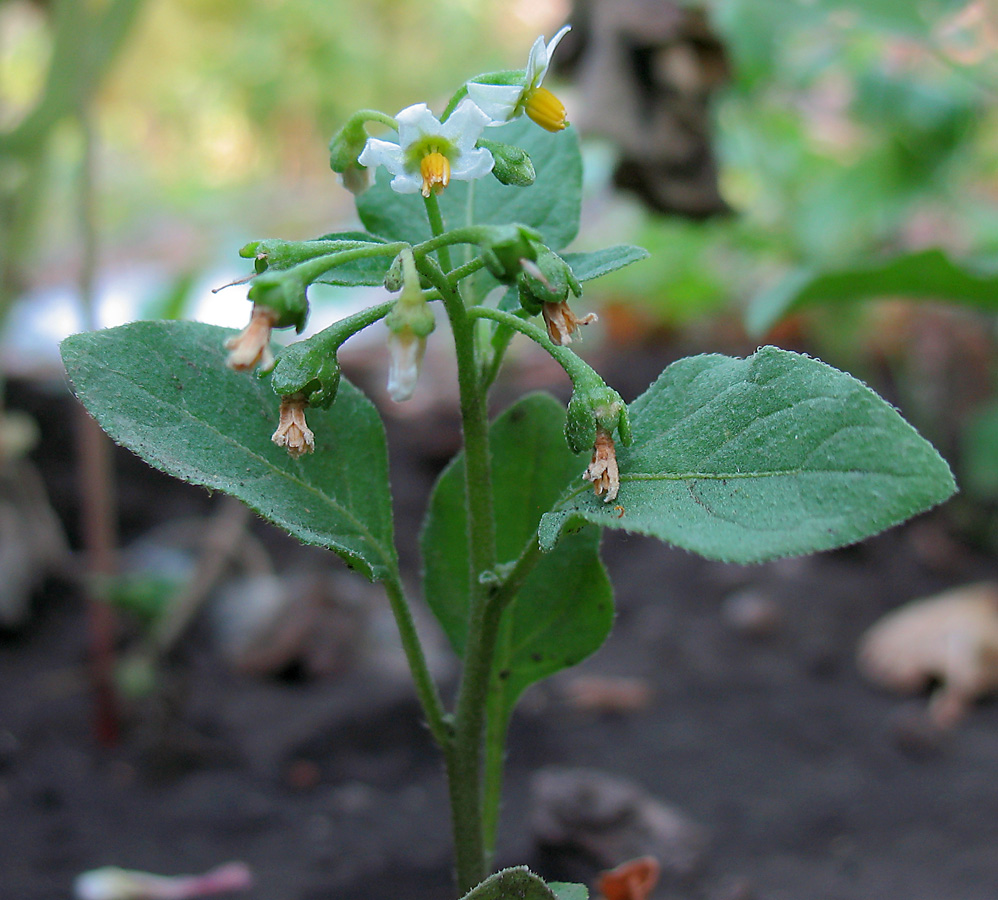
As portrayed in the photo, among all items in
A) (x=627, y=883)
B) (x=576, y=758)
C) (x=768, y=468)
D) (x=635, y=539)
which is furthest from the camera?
(x=635, y=539)

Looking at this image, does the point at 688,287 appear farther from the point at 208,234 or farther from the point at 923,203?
the point at 208,234

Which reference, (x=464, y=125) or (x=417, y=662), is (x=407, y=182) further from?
(x=417, y=662)

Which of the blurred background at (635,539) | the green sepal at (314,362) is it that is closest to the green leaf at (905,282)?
the blurred background at (635,539)

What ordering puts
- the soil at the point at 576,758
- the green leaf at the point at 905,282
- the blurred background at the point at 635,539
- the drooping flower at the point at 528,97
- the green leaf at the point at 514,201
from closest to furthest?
the drooping flower at the point at 528,97 → the green leaf at the point at 514,201 → the soil at the point at 576,758 → the blurred background at the point at 635,539 → the green leaf at the point at 905,282

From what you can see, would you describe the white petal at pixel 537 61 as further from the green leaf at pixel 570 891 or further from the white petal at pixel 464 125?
the green leaf at pixel 570 891

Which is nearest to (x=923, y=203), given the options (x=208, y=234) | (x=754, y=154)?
(x=754, y=154)

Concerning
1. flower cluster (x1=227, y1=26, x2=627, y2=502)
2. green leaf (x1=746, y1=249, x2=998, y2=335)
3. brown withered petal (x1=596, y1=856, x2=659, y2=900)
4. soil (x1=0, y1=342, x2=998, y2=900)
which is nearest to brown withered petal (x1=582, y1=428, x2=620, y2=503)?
flower cluster (x1=227, y1=26, x2=627, y2=502)

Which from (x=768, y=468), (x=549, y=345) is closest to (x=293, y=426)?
(x=549, y=345)

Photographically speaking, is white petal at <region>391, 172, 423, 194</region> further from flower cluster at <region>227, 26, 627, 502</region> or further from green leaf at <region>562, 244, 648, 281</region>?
green leaf at <region>562, 244, 648, 281</region>
